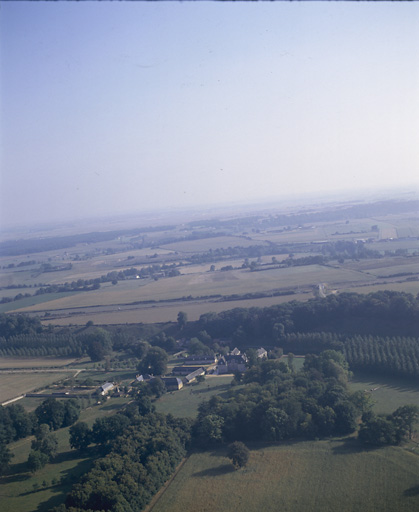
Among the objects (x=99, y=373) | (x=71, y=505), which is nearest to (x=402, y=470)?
(x=71, y=505)

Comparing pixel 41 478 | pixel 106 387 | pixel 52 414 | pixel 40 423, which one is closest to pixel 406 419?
pixel 41 478

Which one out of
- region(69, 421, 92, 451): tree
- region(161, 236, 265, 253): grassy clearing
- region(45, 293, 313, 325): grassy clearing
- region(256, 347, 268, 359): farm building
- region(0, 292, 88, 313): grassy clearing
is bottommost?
region(256, 347, 268, 359): farm building

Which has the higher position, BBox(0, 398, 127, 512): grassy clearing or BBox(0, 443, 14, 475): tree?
BBox(0, 443, 14, 475): tree

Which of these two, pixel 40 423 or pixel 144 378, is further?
pixel 144 378

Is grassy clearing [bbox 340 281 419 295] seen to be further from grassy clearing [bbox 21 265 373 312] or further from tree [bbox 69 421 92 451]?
tree [bbox 69 421 92 451]

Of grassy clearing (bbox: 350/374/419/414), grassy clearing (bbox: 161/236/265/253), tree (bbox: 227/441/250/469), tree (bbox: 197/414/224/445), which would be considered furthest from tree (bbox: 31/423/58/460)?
grassy clearing (bbox: 161/236/265/253)

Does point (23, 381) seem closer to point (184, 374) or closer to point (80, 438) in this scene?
point (184, 374)

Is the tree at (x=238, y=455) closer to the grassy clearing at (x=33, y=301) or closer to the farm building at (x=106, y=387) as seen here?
the farm building at (x=106, y=387)
